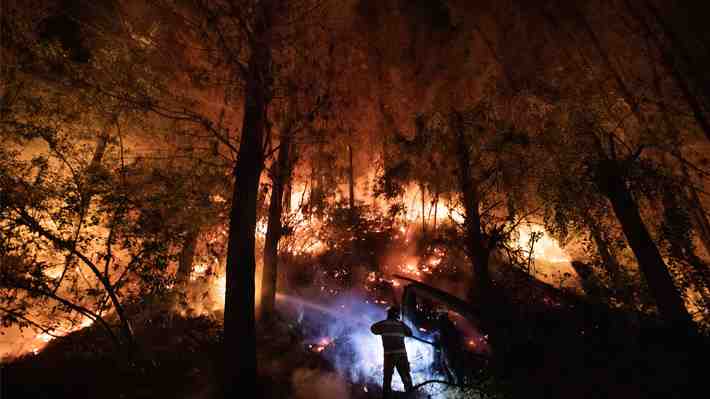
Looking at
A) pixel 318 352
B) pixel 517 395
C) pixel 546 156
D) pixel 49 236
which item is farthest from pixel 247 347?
pixel 546 156

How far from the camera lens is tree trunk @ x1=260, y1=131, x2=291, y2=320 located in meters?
11.2

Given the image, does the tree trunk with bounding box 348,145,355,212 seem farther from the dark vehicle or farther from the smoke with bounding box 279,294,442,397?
the dark vehicle

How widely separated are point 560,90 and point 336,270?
12865 mm

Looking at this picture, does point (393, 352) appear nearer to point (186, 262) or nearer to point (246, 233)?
point (246, 233)

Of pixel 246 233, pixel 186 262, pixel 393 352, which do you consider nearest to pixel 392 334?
pixel 393 352

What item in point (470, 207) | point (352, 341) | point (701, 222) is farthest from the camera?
point (701, 222)

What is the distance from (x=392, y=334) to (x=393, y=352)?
0.41 m

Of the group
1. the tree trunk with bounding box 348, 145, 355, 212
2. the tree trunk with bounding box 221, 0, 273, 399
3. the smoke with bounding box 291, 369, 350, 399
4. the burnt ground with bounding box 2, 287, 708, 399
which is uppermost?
the tree trunk with bounding box 348, 145, 355, 212

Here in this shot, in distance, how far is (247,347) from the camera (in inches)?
246

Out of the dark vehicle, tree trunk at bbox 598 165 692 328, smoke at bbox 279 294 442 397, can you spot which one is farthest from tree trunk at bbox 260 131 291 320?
tree trunk at bbox 598 165 692 328

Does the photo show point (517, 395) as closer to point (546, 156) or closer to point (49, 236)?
point (546, 156)

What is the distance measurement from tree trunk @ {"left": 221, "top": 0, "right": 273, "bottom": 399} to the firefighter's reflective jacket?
2.93 m

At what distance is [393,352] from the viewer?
7.00 m

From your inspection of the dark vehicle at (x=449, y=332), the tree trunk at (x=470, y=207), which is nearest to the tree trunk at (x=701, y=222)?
the tree trunk at (x=470, y=207)
